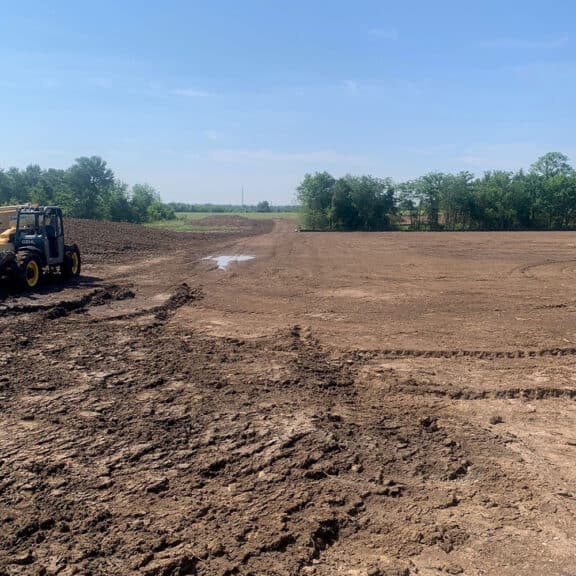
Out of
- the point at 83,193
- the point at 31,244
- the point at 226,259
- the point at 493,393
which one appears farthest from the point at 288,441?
the point at 83,193

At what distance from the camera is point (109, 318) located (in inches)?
481

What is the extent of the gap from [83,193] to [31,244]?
2358 inches

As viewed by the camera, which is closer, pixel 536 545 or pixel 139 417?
pixel 536 545

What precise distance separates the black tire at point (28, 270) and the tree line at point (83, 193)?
55.5m

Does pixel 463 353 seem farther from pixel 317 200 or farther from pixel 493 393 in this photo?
pixel 317 200

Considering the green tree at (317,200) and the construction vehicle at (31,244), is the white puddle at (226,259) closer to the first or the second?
the construction vehicle at (31,244)

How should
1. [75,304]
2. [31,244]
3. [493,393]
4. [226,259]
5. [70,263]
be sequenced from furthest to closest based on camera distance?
1. [226,259]
2. [70,263]
3. [31,244]
4. [75,304]
5. [493,393]

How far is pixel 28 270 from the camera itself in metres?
15.7

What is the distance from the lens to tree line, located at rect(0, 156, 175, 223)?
69250 mm

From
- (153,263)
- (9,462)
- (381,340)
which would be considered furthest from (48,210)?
(9,462)

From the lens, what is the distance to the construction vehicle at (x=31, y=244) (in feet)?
49.6

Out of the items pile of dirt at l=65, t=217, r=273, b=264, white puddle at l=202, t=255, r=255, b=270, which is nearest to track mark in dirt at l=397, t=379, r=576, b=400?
white puddle at l=202, t=255, r=255, b=270

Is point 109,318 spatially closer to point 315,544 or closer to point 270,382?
point 270,382

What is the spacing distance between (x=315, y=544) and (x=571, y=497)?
7.84 feet
